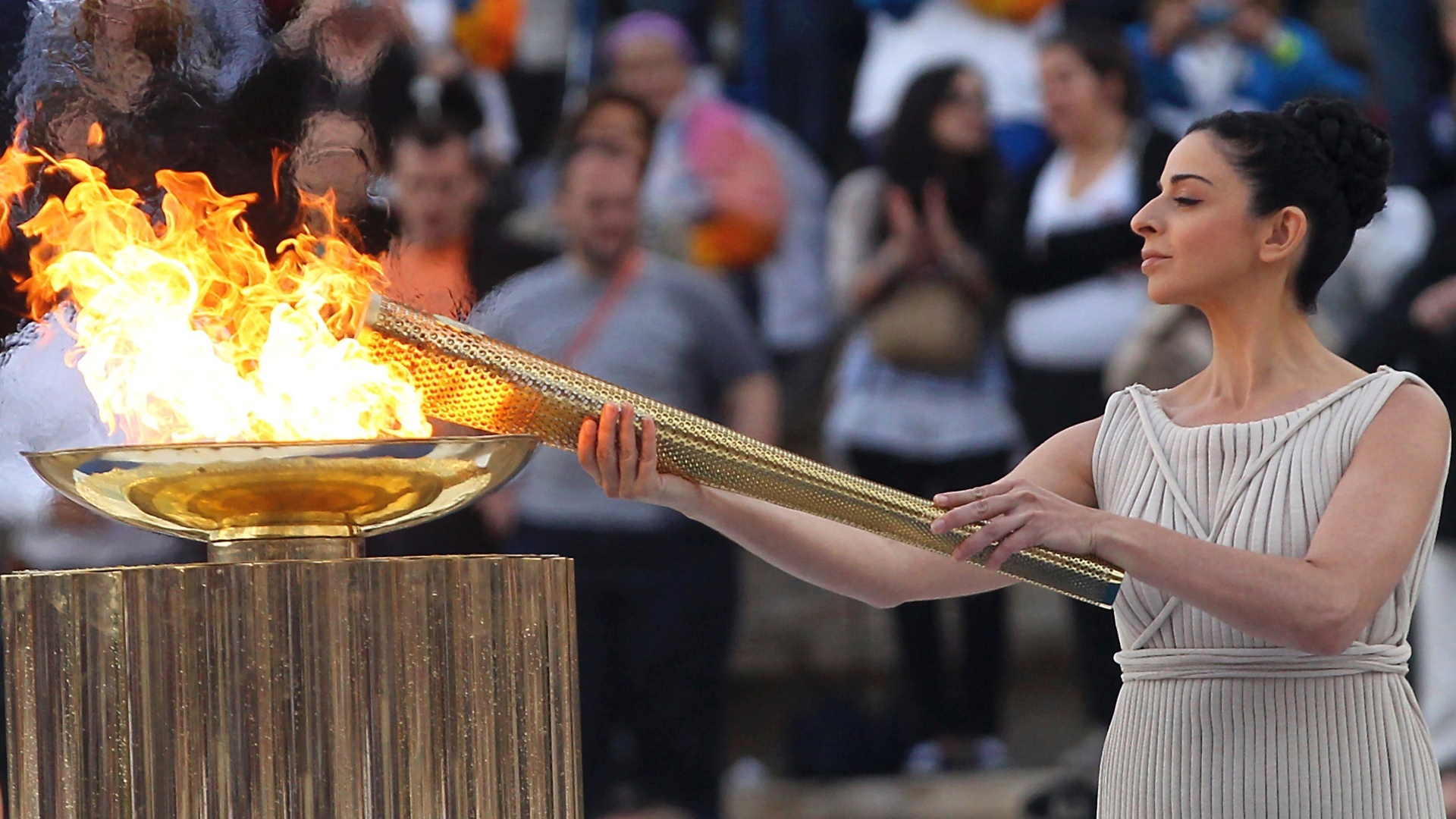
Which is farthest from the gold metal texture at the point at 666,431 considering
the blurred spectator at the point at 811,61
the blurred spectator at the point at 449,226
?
the blurred spectator at the point at 811,61

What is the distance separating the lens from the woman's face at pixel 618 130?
4406mm

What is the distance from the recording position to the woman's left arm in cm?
182

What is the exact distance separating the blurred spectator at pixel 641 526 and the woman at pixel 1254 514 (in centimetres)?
225

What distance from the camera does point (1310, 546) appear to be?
189cm

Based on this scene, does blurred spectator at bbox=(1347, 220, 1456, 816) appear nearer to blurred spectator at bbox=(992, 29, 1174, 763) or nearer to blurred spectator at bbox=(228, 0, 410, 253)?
blurred spectator at bbox=(992, 29, 1174, 763)

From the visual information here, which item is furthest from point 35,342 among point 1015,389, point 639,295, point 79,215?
point 1015,389

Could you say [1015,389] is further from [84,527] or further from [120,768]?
[120,768]

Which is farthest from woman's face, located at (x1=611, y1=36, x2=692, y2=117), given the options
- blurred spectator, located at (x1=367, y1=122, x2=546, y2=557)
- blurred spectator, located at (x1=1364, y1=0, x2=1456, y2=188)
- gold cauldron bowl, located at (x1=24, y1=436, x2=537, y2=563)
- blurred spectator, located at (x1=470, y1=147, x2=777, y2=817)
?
gold cauldron bowl, located at (x1=24, y1=436, x2=537, y2=563)

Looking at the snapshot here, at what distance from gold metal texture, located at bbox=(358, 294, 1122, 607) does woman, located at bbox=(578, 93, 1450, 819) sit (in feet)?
0.11

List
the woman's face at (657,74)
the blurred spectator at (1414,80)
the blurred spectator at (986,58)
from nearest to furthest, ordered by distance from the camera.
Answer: the blurred spectator at (1414,80), the blurred spectator at (986,58), the woman's face at (657,74)

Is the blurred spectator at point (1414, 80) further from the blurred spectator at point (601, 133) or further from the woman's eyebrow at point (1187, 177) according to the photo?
the woman's eyebrow at point (1187, 177)

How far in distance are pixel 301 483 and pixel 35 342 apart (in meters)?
0.44

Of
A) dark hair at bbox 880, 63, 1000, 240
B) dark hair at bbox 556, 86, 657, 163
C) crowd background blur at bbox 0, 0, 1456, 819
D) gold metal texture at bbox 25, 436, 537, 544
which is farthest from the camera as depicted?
dark hair at bbox 880, 63, 1000, 240

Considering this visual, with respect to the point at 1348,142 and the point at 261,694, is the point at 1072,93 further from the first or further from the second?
the point at 261,694
